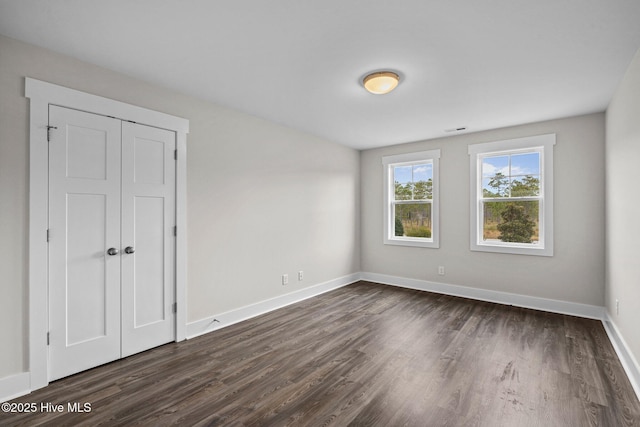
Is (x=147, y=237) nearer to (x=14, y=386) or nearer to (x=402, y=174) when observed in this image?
(x=14, y=386)

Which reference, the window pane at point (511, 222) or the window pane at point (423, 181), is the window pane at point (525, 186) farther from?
the window pane at point (423, 181)

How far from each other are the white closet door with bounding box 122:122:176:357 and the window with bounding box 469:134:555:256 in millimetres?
4217

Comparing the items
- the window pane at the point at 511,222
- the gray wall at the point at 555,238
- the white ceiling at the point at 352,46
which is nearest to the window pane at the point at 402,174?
the gray wall at the point at 555,238

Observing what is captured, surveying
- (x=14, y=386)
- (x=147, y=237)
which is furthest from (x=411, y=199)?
(x=14, y=386)

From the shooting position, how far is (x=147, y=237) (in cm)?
296

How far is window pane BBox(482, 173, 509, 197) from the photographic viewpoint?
452 centimetres

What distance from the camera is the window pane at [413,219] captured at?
529cm

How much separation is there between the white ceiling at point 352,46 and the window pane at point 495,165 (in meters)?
1.10

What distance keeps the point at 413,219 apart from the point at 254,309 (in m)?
3.15

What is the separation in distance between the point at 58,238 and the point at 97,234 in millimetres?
265

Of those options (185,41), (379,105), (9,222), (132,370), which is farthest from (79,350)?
(379,105)

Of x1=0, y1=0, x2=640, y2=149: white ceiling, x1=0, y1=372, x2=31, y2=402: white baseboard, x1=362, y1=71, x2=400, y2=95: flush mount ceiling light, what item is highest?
x1=0, y1=0, x2=640, y2=149: white ceiling

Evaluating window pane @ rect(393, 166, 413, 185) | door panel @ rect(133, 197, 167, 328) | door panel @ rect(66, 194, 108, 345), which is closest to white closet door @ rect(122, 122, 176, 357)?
door panel @ rect(133, 197, 167, 328)

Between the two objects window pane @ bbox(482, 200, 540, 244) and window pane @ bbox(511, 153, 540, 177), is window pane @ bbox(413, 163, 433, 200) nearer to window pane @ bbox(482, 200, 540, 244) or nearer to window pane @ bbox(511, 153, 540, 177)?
window pane @ bbox(482, 200, 540, 244)
